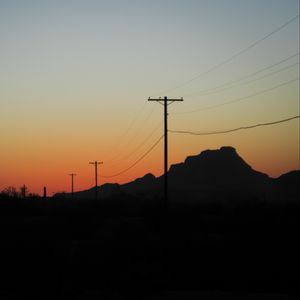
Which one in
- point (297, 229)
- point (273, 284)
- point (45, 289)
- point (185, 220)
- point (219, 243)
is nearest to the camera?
point (45, 289)

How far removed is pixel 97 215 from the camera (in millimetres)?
75562

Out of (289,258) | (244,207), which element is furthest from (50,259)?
(244,207)

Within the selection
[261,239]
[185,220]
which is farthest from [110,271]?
[185,220]

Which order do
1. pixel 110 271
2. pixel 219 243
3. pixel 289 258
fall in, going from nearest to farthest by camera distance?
pixel 110 271 < pixel 289 258 < pixel 219 243

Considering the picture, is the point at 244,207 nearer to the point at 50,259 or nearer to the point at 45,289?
the point at 50,259

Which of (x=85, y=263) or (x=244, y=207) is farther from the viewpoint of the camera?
(x=244, y=207)

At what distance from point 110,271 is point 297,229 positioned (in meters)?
18.8

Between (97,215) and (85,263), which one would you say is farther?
(97,215)

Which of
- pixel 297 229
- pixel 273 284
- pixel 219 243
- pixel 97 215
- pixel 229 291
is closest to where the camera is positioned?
pixel 229 291

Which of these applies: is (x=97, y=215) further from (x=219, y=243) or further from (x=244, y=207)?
(x=219, y=243)

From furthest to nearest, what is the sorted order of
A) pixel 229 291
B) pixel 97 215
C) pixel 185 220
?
pixel 97 215, pixel 185 220, pixel 229 291

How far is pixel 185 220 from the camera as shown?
200 feet

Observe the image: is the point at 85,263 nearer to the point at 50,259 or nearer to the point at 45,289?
the point at 50,259

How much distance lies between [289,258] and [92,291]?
12897 mm
